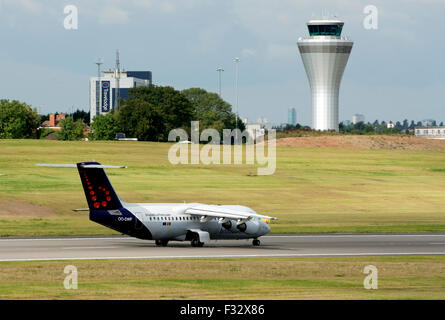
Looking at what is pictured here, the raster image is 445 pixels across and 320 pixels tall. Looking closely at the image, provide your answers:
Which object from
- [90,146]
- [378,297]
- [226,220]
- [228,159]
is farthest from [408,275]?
[90,146]

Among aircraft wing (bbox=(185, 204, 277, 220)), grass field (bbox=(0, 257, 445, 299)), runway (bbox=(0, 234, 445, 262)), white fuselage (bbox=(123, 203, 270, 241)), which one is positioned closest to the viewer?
grass field (bbox=(0, 257, 445, 299))

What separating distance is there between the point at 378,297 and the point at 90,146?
12797 centimetres

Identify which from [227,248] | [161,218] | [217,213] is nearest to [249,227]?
[227,248]

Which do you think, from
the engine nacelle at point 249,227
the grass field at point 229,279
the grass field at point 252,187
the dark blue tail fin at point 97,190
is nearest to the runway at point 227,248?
the engine nacelle at point 249,227

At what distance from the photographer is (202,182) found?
4454 inches

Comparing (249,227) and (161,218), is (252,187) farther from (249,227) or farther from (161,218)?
(161,218)

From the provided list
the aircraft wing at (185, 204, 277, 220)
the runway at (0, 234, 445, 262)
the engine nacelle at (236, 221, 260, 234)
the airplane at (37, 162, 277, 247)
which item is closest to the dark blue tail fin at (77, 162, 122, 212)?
the airplane at (37, 162, 277, 247)

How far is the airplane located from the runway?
1.00 m

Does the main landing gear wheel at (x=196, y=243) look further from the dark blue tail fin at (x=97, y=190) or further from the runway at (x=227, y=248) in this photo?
the dark blue tail fin at (x=97, y=190)

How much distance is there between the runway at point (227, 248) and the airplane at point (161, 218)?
1.00 m

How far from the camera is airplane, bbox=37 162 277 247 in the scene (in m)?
55.1

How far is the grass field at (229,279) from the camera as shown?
36562 mm

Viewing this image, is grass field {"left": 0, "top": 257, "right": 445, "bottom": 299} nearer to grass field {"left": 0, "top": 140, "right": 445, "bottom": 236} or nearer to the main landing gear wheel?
the main landing gear wheel

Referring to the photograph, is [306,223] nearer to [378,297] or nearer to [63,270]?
[63,270]
